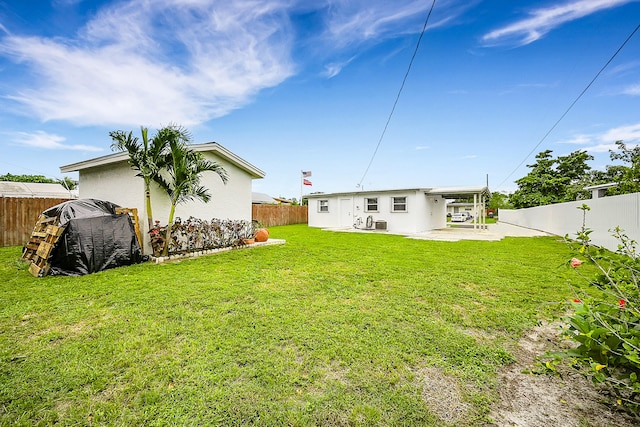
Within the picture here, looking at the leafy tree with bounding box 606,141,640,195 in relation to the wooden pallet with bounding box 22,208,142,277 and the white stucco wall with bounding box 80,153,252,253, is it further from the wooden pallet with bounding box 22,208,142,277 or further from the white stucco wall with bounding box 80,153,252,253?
the wooden pallet with bounding box 22,208,142,277

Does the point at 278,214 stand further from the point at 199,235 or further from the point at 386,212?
the point at 199,235

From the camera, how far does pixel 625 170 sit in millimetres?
13969

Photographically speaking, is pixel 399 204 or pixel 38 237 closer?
pixel 38 237

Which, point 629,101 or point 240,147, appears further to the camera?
point 240,147

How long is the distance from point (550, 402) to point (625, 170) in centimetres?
1936

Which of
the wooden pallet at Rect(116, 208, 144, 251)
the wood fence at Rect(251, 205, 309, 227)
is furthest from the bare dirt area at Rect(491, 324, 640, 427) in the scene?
the wood fence at Rect(251, 205, 309, 227)

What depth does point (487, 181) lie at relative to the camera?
3422cm

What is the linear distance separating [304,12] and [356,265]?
8434 mm

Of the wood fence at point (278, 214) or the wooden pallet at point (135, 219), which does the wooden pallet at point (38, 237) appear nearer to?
the wooden pallet at point (135, 219)

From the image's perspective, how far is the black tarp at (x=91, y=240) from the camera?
210 inches

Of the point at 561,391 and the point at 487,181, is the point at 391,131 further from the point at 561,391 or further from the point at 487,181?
the point at 487,181

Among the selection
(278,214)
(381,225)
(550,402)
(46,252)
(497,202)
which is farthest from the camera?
(497,202)

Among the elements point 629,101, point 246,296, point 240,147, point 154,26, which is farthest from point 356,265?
point 629,101

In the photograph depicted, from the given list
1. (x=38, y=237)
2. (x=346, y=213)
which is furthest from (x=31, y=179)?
(x=346, y=213)
